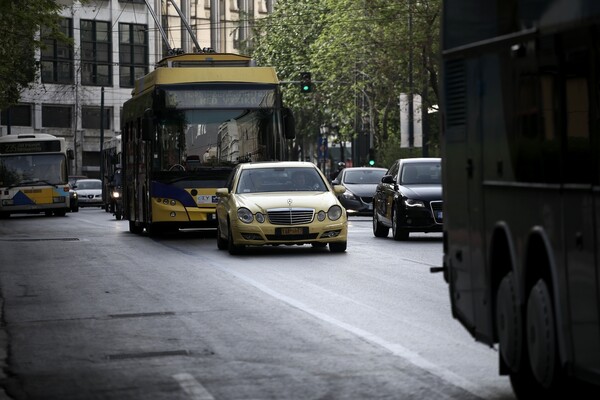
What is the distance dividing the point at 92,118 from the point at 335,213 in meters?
79.8

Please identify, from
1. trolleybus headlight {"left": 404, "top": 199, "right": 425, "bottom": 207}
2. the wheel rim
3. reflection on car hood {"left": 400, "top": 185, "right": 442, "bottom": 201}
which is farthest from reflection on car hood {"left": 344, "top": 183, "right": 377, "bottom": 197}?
the wheel rim

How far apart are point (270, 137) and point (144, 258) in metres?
6.93

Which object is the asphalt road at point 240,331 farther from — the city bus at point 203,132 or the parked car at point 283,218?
the city bus at point 203,132

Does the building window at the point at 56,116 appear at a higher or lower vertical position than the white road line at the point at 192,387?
higher

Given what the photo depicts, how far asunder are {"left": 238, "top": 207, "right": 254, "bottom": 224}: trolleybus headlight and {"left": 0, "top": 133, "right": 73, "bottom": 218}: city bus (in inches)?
→ 1321

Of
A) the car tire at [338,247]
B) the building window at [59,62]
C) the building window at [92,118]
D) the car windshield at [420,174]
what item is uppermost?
the building window at [59,62]

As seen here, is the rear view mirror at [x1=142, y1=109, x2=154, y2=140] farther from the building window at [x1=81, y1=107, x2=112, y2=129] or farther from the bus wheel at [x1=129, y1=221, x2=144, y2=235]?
the building window at [x1=81, y1=107, x2=112, y2=129]

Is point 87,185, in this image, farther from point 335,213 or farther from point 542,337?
point 542,337

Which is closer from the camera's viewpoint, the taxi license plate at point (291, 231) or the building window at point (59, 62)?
the taxi license plate at point (291, 231)

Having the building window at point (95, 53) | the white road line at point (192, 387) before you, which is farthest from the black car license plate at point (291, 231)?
the building window at point (95, 53)

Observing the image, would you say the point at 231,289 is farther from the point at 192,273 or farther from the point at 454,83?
the point at 454,83

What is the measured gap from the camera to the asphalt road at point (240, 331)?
10.1 metres

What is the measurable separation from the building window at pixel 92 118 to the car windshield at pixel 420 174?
7403 cm

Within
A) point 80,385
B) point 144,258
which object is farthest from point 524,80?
point 144,258
